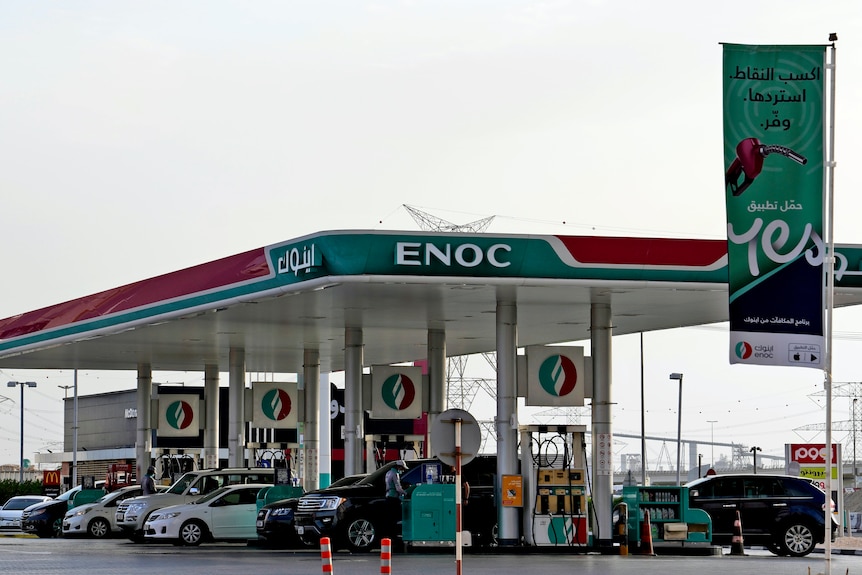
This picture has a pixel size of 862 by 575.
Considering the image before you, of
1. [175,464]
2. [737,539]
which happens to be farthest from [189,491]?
[175,464]

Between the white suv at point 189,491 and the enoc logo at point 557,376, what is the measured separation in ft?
23.6

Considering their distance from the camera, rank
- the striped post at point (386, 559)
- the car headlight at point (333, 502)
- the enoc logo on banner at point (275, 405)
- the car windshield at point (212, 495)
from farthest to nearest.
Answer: the enoc logo on banner at point (275, 405), the car windshield at point (212, 495), the car headlight at point (333, 502), the striped post at point (386, 559)

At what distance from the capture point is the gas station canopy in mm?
27156

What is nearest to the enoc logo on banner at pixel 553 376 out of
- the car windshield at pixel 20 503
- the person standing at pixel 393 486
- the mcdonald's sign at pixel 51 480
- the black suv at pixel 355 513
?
the black suv at pixel 355 513

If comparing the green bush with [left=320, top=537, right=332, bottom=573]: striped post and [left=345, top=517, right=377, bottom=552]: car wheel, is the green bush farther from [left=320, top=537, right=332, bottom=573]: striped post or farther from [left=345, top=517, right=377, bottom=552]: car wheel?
[left=320, top=537, right=332, bottom=573]: striped post

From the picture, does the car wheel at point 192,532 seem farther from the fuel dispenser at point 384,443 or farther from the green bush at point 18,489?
the green bush at point 18,489

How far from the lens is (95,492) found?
40.1 m

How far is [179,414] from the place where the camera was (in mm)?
46062

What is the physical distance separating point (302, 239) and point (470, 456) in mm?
10600

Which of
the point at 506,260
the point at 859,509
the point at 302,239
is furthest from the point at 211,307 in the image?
the point at 859,509

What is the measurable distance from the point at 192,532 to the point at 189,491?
2.49 meters

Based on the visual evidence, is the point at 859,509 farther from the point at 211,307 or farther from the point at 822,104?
the point at 822,104

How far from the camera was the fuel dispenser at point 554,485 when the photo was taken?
2886 cm

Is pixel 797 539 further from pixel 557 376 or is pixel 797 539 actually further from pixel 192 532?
pixel 192 532
